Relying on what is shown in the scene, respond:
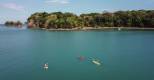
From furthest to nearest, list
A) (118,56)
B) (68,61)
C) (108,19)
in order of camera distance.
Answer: (108,19)
(118,56)
(68,61)

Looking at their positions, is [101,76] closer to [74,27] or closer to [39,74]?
[39,74]

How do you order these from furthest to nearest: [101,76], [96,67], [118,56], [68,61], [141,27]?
[141,27]
[118,56]
[68,61]
[96,67]
[101,76]

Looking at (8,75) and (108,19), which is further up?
(108,19)

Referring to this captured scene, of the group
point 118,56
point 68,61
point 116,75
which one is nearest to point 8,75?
point 68,61

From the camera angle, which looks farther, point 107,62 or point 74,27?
point 74,27

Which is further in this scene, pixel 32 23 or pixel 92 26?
pixel 32 23

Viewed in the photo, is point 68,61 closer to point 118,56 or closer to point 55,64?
point 55,64

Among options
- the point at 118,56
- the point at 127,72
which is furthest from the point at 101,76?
the point at 118,56

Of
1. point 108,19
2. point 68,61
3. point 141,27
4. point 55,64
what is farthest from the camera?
point 108,19

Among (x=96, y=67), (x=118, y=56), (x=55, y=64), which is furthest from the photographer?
(x=118, y=56)
